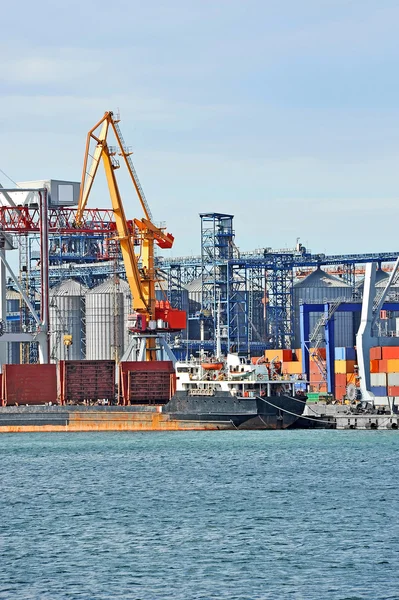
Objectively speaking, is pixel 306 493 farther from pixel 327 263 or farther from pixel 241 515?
pixel 327 263

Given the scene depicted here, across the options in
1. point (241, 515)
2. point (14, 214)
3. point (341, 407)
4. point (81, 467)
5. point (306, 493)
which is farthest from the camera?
point (14, 214)

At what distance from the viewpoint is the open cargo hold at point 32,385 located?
85.8 metres

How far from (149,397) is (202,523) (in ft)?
148

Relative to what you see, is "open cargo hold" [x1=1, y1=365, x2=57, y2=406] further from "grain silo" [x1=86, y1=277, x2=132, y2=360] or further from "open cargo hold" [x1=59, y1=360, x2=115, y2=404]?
"grain silo" [x1=86, y1=277, x2=132, y2=360]

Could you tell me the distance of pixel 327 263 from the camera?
127938 millimetres

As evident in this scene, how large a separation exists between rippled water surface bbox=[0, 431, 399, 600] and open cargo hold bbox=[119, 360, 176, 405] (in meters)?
16.9

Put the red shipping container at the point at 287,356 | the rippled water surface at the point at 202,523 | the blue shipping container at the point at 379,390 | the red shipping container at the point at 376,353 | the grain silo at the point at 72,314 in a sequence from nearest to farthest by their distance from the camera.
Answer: the rippled water surface at the point at 202,523, the blue shipping container at the point at 379,390, the red shipping container at the point at 376,353, the red shipping container at the point at 287,356, the grain silo at the point at 72,314

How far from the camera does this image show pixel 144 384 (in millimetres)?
85250

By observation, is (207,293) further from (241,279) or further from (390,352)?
(390,352)

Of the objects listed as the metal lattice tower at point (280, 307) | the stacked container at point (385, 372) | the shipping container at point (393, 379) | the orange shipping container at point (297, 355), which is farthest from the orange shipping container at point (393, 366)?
the metal lattice tower at point (280, 307)

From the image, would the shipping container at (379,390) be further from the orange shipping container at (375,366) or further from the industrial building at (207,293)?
the industrial building at (207,293)

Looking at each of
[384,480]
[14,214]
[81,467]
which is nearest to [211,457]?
[81,467]

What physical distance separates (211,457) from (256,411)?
1479 centimetres

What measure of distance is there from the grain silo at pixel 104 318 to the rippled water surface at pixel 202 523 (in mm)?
63183
